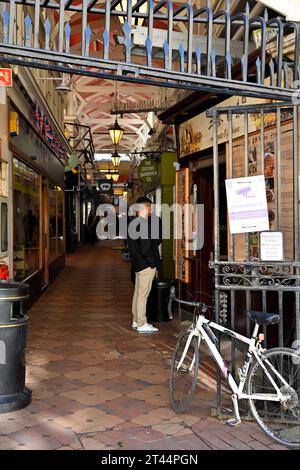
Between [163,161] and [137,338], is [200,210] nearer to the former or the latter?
[137,338]

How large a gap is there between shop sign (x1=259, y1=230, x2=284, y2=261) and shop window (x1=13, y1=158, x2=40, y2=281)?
534 cm

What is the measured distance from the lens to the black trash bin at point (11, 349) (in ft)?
15.3

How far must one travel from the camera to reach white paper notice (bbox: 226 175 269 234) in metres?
4.50

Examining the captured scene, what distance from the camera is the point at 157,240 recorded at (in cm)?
853

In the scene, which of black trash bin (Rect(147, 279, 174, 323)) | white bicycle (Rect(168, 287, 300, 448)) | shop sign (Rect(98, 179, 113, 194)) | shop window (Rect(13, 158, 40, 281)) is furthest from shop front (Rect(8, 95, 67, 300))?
shop sign (Rect(98, 179, 113, 194))

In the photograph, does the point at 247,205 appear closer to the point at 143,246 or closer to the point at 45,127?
the point at 143,246

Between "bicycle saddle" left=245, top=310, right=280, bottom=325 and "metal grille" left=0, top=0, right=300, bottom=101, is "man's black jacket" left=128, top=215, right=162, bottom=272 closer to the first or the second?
"bicycle saddle" left=245, top=310, right=280, bottom=325

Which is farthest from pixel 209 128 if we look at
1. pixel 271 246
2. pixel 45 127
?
pixel 45 127

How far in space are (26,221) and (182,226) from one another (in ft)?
10.4

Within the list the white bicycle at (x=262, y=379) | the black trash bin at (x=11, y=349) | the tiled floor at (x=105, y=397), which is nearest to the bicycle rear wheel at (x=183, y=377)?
the white bicycle at (x=262, y=379)

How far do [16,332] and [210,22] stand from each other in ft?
9.92

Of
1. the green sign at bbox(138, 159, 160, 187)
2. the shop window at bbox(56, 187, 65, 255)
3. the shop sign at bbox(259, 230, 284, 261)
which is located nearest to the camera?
the shop sign at bbox(259, 230, 284, 261)

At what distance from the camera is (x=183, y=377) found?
15.8ft

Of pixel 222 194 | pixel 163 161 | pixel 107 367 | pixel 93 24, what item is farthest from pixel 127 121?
pixel 107 367
